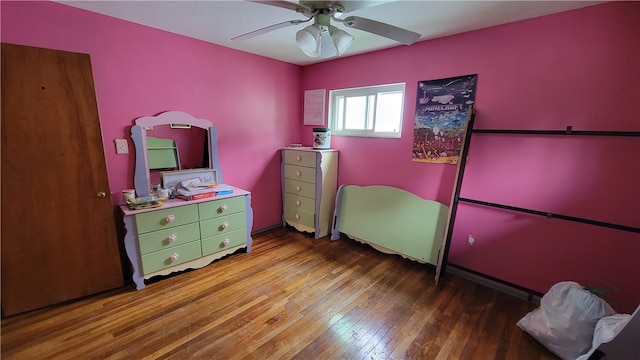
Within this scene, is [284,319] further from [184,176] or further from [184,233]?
[184,176]

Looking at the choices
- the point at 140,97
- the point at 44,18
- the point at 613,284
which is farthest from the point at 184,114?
the point at 613,284

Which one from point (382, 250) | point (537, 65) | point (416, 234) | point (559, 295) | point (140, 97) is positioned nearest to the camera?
point (559, 295)

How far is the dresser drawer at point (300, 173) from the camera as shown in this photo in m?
2.99

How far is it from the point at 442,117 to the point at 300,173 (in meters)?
1.62

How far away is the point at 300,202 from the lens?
10.4 ft

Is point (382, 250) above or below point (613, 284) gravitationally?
below

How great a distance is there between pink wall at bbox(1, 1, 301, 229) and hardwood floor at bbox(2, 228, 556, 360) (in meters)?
0.92

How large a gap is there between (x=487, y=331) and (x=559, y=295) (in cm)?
48

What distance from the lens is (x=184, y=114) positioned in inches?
96.2

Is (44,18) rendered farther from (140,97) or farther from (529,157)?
(529,157)

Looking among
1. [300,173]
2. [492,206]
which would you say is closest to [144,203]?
[300,173]

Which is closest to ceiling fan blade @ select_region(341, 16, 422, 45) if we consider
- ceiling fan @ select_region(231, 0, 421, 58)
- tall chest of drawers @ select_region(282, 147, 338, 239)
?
ceiling fan @ select_region(231, 0, 421, 58)

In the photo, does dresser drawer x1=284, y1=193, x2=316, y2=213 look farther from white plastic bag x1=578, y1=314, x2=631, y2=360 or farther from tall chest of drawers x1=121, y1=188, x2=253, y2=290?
white plastic bag x1=578, y1=314, x2=631, y2=360

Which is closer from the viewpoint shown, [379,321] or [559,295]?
[559,295]
